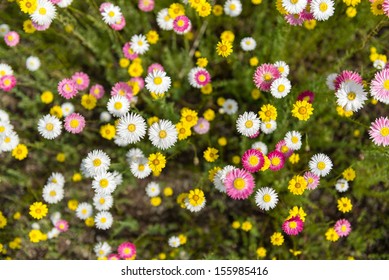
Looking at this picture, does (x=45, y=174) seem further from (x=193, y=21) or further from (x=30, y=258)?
(x=193, y=21)

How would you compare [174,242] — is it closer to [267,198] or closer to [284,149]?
[267,198]

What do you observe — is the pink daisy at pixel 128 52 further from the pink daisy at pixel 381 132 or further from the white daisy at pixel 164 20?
Answer: the pink daisy at pixel 381 132

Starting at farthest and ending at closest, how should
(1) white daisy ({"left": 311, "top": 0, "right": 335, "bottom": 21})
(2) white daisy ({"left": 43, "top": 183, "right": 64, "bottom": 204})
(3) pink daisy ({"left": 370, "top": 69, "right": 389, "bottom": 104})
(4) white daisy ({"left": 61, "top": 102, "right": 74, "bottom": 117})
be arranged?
(4) white daisy ({"left": 61, "top": 102, "right": 74, "bottom": 117}) → (2) white daisy ({"left": 43, "top": 183, "right": 64, "bottom": 204}) → (1) white daisy ({"left": 311, "top": 0, "right": 335, "bottom": 21}) → (3) pink daisy ({"left": 370, "top": 69, "right": 389, "bottom": 104})

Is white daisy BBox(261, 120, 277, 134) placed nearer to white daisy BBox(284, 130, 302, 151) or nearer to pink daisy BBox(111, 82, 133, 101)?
white daisy BBox(284, 130, 302, 151)

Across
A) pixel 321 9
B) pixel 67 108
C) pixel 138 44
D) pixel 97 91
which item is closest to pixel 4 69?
pixel 67 108

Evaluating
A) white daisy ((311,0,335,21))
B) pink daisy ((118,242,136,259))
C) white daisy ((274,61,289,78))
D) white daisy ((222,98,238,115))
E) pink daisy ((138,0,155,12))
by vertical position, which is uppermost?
pink daisy ((138,0,155,12))

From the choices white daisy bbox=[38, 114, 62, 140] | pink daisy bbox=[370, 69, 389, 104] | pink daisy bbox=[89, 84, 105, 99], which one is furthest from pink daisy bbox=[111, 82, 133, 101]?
pink daisy bbox=[370, 69, 389, 104]

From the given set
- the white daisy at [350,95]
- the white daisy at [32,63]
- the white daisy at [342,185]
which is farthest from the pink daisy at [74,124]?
the white daisy at [342,185]
